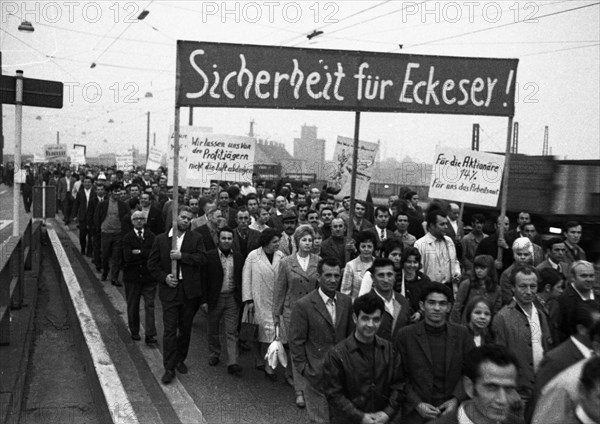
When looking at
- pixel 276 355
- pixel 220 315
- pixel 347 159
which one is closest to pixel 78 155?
pixel 347 159

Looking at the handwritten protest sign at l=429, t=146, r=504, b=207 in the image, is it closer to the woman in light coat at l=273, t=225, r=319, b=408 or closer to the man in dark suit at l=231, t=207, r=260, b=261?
the man in dark suit at l=231, t=207, r=260, b=261

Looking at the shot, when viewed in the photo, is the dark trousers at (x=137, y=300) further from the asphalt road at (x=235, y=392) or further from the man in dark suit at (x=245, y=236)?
the man in dark suit at (x=245, y=236)

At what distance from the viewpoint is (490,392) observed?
137 inches

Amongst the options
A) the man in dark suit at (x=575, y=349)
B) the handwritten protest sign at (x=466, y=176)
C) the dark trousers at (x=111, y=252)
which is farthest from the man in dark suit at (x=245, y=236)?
the man in dark suit at (x=575, y=349)

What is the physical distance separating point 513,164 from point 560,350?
14.5 m

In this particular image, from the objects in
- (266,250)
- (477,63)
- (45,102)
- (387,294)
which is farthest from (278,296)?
(45,102)

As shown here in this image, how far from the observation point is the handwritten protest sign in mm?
9672

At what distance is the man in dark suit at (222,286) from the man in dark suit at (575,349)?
4.43m

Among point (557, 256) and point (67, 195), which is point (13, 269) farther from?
point (67, 195)

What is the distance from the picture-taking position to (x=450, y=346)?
14.9ft

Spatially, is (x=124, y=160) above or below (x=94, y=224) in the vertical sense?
above

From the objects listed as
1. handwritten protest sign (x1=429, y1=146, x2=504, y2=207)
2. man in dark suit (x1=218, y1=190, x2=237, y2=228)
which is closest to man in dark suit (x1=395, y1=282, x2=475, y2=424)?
handwritten protest sign (x1=429, y1=146, x2=504, y2=207)

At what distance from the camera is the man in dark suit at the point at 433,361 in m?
4.48

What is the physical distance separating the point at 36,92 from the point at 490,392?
8.65 meters
